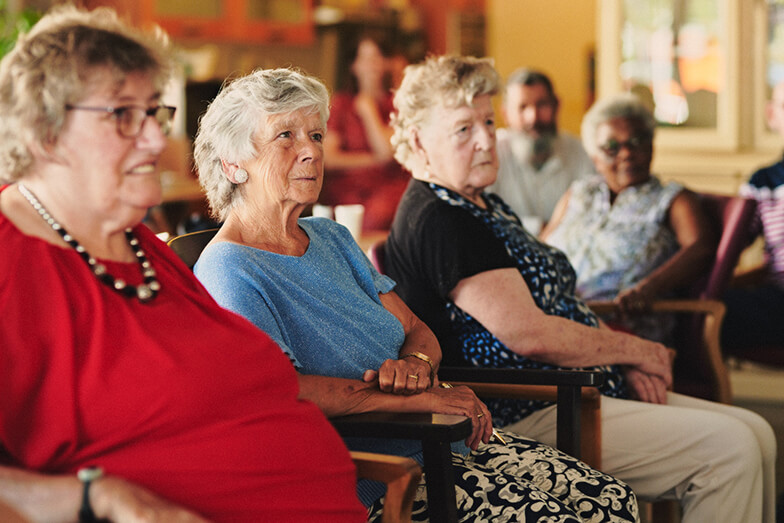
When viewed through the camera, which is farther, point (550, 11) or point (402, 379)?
point (550, 11)

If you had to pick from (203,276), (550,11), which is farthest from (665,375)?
(550,11)

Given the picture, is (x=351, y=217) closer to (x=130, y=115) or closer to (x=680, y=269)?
(x=680, y=269)

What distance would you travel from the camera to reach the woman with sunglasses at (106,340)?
104 centimetres

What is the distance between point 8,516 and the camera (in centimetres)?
92

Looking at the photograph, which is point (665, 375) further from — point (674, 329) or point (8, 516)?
point (8, 516)

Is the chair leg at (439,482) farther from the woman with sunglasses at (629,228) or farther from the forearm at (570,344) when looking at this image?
the woman with sunglasses at (629,228)

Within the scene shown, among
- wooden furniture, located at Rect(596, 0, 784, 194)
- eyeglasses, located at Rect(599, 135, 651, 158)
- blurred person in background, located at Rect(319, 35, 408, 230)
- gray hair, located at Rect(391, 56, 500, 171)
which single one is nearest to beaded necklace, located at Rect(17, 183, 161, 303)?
gray hair, located at Rect(391, 56, 500, 171)

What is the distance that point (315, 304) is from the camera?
161cm

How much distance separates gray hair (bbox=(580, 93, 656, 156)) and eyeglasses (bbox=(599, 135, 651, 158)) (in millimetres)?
30

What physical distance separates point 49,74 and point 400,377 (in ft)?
2.62

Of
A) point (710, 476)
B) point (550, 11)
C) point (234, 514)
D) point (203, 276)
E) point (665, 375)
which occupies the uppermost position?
point (550, 11)

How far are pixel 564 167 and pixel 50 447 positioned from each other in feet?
10.2

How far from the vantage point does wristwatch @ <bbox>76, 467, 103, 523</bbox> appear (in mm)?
989

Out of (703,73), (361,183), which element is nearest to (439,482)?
(703,73)
